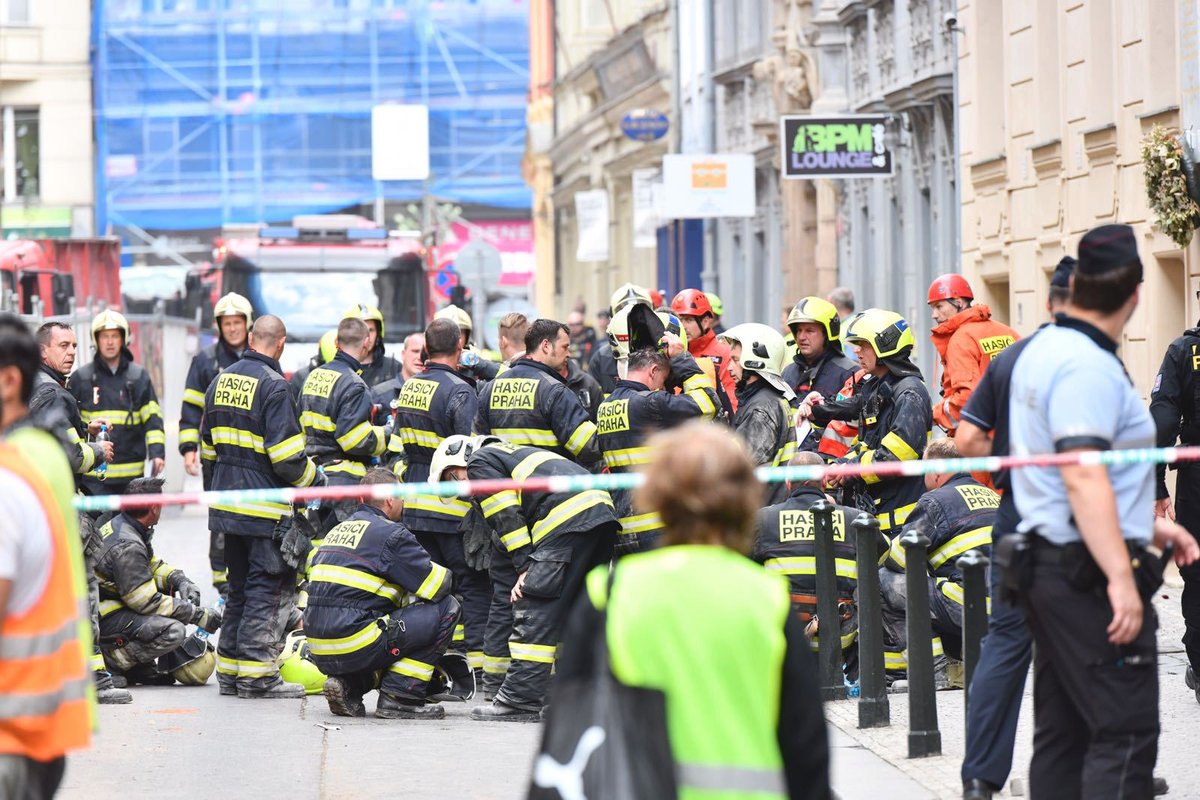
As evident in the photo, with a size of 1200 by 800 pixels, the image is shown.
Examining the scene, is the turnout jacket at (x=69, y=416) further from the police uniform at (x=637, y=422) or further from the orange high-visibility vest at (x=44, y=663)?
the orange high-visibility vest at (x=44, y=663)

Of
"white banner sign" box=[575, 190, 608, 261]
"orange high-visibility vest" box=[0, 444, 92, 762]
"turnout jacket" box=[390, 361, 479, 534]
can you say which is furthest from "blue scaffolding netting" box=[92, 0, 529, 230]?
"orange high-visibility vest" box=[0, 444, 92, 762]

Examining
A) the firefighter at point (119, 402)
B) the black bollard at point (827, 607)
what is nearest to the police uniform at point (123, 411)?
the firefighter at point (119, 402)

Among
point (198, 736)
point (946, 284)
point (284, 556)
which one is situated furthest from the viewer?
point (946, 284)

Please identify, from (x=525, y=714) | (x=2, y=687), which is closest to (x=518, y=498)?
(x=525, y=714)

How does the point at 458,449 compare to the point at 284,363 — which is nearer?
the point at 458,449

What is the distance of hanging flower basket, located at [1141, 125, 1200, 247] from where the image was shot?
43.9 feet

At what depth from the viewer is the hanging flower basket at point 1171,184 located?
1339 cm

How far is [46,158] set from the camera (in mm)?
57312

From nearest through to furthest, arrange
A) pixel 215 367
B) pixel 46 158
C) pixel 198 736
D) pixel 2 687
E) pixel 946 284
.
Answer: pixel 2 687, pixel 198 736, pixel 946 284, pixel 215 367, pixel 46 158

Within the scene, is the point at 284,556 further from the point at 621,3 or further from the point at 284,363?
the point at 621,3

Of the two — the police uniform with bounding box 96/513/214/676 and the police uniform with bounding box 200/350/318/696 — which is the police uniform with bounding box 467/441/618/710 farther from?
the police uniform with bounding box 96/513/214/676

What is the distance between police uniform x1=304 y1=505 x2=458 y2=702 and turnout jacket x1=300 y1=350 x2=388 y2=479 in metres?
1.96

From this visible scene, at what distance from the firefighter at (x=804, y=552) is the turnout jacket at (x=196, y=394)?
456cm

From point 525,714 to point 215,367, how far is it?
18.0ft
